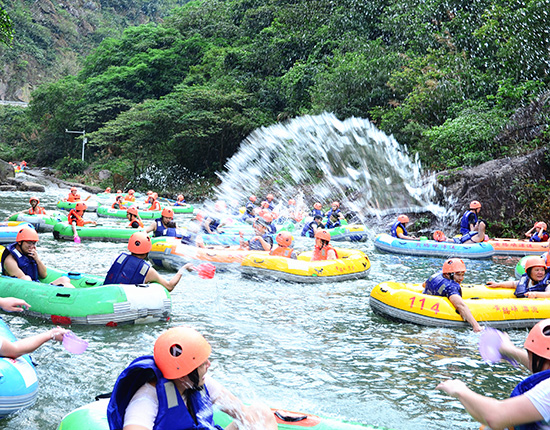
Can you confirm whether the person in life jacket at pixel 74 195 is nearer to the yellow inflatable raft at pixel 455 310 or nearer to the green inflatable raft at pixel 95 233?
the green inflatable raft at pixel 95 233

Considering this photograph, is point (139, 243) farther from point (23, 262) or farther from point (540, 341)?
point (540, 341)

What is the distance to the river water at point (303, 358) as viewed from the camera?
5.33 meters

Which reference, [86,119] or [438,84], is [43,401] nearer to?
[438,84]

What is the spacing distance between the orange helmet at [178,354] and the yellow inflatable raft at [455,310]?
5649 mm

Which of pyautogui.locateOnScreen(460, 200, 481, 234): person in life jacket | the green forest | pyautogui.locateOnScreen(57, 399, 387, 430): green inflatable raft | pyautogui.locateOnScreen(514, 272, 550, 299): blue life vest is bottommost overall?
pyautogui.locateOnScreen(57, 399, 387, 430): green inflatable raft

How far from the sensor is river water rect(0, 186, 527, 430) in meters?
5.33

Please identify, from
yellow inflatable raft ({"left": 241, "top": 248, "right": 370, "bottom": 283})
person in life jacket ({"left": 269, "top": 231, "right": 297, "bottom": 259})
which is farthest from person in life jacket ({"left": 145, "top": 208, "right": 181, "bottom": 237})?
person in life jacket ({"left": 269, "top": 231, "right": 297, "bottom": 259})

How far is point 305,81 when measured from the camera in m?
32.3

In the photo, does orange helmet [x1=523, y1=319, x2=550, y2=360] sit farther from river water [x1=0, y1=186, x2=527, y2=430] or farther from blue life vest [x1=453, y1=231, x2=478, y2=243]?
blue life vest [x1=453, y1=231, x2=478, y2=243]

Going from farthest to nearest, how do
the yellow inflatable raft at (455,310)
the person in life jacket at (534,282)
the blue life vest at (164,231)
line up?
1. the blue life vest at (164,231)
2. the person in life jacket at (534,282)
3. the yellow inflatable raft at (455,310)

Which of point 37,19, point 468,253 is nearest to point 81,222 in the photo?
point 468,253

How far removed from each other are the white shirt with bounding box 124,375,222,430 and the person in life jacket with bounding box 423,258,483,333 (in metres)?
5.73

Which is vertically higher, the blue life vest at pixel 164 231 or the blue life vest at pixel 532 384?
the blue life vest at pixel 532 384

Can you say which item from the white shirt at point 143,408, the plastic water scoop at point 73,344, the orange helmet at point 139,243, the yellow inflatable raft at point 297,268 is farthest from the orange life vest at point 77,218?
the white shirt at point 143,408
